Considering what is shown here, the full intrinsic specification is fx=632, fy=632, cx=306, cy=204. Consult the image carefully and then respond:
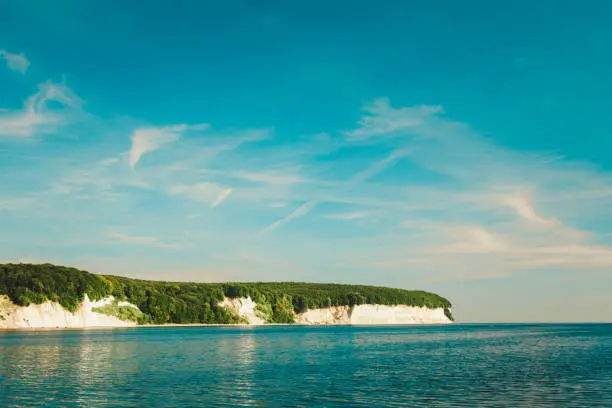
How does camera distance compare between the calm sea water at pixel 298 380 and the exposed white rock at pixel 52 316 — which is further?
the exposed white rock at pixel 52 316

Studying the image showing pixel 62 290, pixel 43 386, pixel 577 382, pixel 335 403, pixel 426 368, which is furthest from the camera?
pixel 62 290

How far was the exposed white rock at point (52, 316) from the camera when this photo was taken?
154 m

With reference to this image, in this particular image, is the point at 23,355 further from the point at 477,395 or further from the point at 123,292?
the point at 123,292

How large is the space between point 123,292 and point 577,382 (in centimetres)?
17130

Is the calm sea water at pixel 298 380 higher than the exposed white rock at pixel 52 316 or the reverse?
the reverse

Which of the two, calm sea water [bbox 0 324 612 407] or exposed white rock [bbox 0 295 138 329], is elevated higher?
exposed white rock [bbox 0 295 138 329]

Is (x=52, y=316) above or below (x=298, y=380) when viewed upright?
above

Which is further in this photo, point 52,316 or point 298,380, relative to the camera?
point 52,316

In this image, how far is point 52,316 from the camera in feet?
544

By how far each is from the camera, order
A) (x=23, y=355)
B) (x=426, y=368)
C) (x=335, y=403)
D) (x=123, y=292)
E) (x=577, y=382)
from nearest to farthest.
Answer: (x=335, y=403)
(x=577, y=382)
(x=426, y=368)
(x=23, y=355)
(x=123, y=292)

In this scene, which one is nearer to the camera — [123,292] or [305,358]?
[305,358]

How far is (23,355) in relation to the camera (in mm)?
68188

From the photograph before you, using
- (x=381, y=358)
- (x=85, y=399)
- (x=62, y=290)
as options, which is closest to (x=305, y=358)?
(x=381, y=358)

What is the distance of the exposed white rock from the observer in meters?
154
